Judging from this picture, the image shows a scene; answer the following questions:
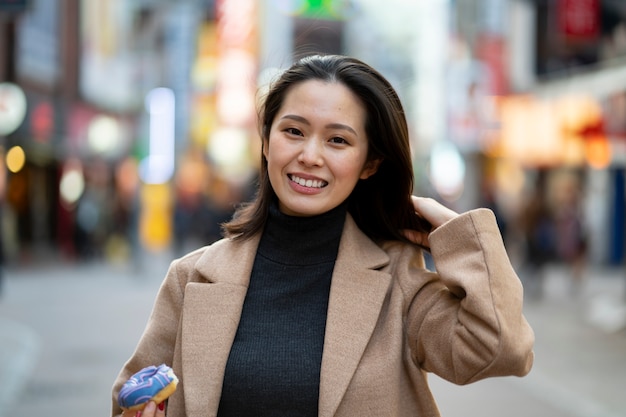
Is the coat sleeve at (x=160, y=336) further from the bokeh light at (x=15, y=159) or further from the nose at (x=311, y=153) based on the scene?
the bokeh light at (x=15, y=159)

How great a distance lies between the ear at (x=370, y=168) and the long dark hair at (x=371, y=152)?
0.02 m

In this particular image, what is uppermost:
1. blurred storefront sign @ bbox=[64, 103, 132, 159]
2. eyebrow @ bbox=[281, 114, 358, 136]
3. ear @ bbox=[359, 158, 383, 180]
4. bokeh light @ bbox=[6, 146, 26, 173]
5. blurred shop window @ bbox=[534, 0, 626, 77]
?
blurred shop window @ bbox=[534, 0, 626, 77]

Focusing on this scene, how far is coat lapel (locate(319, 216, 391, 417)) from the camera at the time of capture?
8.23 feet

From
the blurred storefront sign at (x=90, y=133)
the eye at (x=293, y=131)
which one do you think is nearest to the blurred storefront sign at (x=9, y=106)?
the blurred storefront sign at (x=90, y=133)

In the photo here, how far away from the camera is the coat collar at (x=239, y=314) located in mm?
2547

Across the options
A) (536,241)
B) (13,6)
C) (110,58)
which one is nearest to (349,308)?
(13,6)

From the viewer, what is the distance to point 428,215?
273 centimetres

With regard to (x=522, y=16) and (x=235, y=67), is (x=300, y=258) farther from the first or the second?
(x=235, y=67)

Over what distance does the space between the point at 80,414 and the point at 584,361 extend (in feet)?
18.9

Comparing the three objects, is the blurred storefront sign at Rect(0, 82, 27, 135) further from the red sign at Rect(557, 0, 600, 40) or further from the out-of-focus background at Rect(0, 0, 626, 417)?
the red sign at Rect(557, 0, 600, 40)

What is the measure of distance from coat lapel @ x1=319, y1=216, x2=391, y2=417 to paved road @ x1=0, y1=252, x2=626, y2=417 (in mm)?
5454

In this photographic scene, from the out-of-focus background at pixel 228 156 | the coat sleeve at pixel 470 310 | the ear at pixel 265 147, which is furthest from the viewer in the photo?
the out-of-focus background at pixel 228 156

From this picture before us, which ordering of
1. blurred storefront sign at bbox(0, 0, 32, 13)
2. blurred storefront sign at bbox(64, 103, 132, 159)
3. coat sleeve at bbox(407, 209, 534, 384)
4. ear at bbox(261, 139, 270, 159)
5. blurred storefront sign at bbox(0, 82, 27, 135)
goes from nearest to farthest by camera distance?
coat sleeve at bbox(407, 209, 534, 384) < ear at bbox(261, 139, 270, 159) < blurred storefront sign at bbox(0, 0, 32, 13) < blurred storefront sign at bbox(0, 82, 27, 135) < blurred storefront sign at bbox(64, 103, 132, 159)

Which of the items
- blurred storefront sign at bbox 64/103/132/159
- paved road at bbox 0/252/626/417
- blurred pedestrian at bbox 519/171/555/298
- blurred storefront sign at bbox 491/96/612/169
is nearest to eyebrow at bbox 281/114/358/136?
paved road at bbox 0/252/626/417
